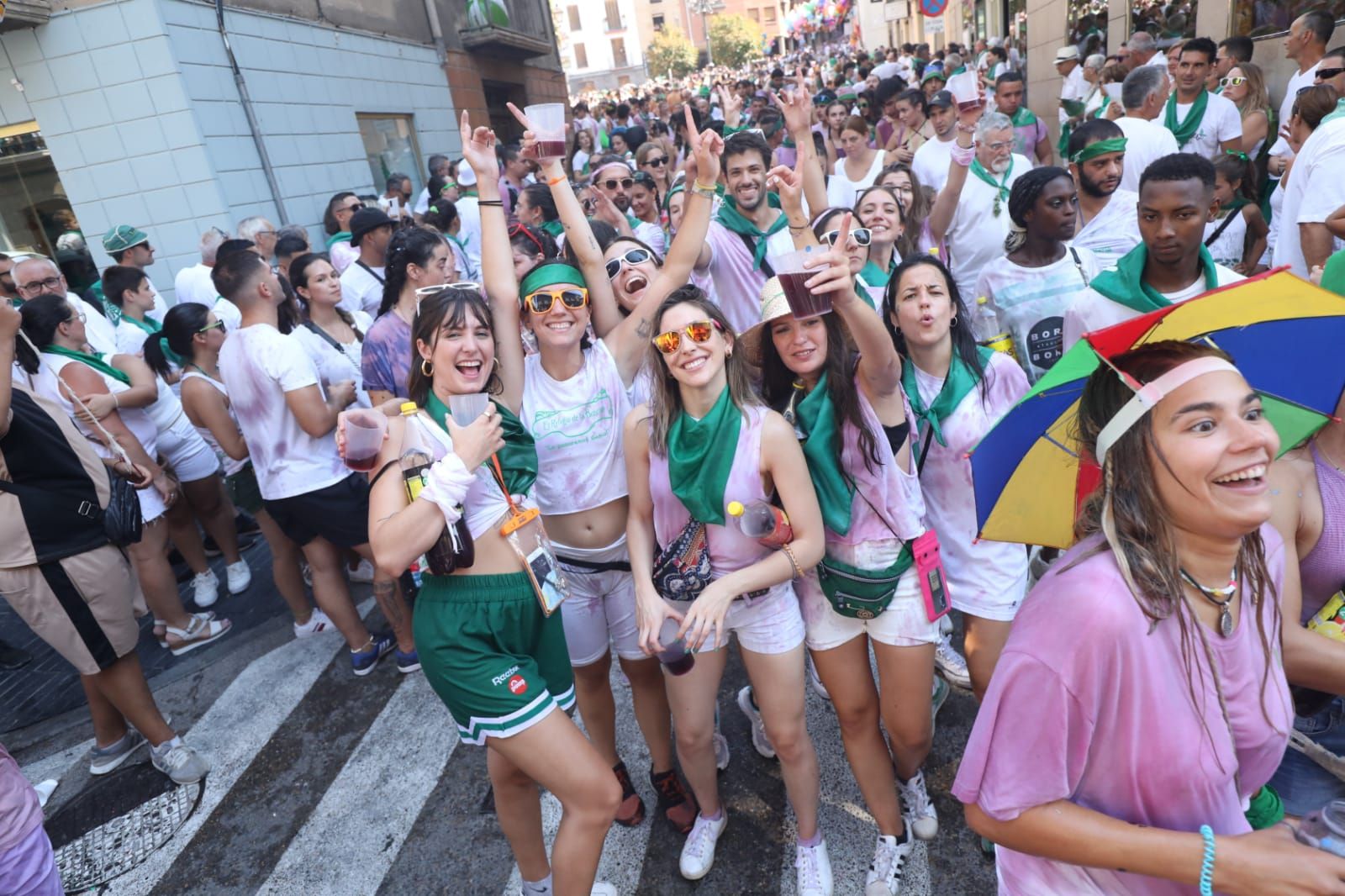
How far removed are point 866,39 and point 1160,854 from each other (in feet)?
172

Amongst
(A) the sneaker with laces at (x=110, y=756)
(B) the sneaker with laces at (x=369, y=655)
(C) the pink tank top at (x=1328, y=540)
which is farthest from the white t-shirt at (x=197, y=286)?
(C) the pink tank top at (x=1328, y=540)

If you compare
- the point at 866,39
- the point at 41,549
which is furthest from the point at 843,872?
the point at 866,39

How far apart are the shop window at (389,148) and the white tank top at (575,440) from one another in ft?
39.1

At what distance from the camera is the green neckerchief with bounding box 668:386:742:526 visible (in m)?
2.38

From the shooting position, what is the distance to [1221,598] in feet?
4.65

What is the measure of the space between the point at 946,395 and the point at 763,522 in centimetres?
87

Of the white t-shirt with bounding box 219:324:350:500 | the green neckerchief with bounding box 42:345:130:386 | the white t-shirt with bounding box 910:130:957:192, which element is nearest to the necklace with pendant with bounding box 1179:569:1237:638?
the white t-shirt with bounding box 219:324:350:500

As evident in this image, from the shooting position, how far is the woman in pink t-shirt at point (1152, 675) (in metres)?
1.31

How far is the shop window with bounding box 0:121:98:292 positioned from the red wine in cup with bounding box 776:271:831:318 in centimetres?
1086

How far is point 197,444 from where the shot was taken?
5098 millimetres

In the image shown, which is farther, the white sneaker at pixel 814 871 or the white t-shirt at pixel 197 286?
the white t-shirt at pixel 197 286

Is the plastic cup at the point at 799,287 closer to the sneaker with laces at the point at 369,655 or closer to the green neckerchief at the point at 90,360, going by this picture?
the sneaker with laces at the point at 369,655

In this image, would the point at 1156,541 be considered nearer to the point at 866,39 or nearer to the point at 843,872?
the point at 843,872

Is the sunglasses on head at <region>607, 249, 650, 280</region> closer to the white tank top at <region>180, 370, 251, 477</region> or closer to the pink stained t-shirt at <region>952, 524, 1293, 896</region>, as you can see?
the white tank top at <region>180, 370, 251, 477</region>
